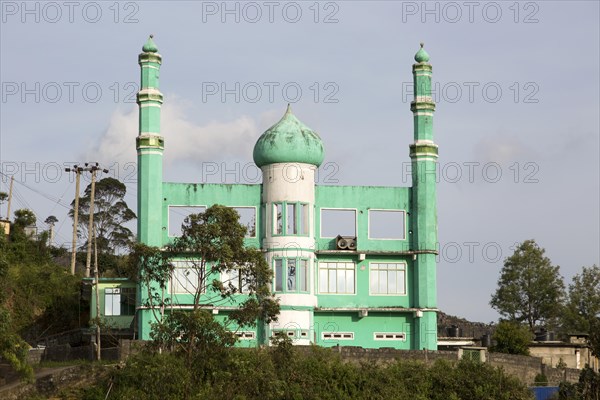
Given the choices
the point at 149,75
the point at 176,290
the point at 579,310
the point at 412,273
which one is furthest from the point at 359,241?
the point at 579,310

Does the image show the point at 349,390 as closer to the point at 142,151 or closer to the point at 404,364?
the point at 404,364

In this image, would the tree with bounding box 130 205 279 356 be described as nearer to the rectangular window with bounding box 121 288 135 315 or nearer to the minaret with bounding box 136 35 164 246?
the minaret with bounding box 136 35 164 246

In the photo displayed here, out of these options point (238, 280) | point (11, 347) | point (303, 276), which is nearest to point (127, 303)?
point (303, 276)

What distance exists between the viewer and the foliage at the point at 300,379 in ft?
150

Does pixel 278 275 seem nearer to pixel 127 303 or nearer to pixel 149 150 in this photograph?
pixel 127 303

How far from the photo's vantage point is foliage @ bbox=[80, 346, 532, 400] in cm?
4559

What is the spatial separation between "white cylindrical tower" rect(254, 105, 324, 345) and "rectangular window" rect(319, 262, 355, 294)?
0.97m

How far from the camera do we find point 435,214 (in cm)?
6025

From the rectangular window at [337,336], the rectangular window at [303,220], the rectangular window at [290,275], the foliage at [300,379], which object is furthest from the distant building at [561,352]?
the rectangular window at [303,220]

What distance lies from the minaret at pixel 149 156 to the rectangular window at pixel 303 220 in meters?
6.52

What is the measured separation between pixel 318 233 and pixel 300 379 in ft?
41.8

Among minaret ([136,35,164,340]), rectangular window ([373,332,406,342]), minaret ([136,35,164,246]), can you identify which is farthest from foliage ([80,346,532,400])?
minaret ([136,35,164,246])

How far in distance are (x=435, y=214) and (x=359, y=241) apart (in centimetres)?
389

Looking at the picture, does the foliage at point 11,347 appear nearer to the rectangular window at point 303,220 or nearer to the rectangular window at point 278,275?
the rectangular window at point 278,275
